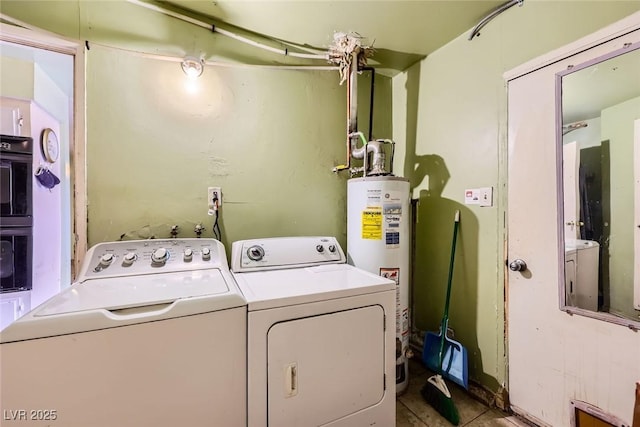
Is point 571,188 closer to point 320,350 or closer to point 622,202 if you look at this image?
point 622,202

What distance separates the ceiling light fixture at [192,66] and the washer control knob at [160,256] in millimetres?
1124

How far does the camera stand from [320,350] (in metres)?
1.12

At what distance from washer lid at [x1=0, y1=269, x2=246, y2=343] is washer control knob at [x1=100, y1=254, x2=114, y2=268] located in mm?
119

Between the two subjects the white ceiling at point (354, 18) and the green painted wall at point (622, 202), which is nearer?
the green painted wall at point (622, 202)

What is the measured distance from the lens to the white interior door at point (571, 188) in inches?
52.7

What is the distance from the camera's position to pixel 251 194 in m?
1.89

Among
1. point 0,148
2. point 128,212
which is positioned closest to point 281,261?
point 128,212

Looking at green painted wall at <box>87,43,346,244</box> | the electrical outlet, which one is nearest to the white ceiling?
green painted wall at <box>87,43,346,244</box>

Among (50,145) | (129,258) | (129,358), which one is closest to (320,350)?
(129,358)

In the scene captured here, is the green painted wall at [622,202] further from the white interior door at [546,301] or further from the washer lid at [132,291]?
the washer lid at [132,291]

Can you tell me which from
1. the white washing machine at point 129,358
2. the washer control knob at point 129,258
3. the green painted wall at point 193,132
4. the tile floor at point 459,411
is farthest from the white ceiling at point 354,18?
the tile floor at point 459,411

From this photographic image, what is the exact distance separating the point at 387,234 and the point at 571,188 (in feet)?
3.12

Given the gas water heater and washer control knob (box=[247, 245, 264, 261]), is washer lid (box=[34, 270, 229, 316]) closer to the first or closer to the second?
washer control knob (box=[247, 245, 264, 261])

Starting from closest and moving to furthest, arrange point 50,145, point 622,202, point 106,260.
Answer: point 622,202
point 106,260
point 50,145
